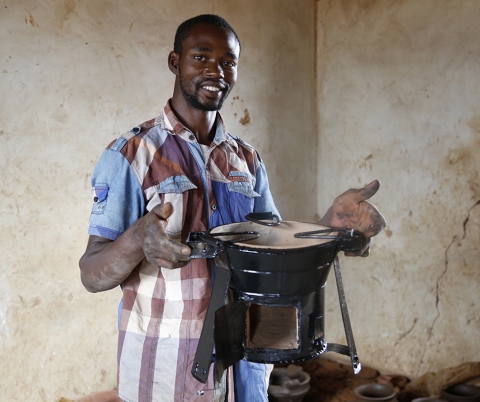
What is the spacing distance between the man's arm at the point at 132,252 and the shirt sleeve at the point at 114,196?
0.04 m

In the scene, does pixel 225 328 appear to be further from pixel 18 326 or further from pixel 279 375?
pixel 279 375

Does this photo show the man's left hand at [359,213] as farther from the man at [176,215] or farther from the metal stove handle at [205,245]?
the metal stove handle at [205,245]

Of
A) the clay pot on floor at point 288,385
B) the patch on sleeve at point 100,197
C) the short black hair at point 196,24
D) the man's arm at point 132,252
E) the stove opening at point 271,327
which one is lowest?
the clay pot on floor at point 288,385

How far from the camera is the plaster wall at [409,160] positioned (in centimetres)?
325

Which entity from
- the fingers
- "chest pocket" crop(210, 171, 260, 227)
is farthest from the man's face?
the fingers

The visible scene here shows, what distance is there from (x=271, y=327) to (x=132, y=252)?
413 mm

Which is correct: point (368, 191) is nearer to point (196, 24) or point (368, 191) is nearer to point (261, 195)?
point (261, 195)

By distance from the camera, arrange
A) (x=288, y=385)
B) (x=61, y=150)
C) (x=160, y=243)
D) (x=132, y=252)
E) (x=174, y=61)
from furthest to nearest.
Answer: (x=288, y=385)
(x=61, y=150)
(x=174, y=61)
(x=132, y=252)
(x=160, y=243)

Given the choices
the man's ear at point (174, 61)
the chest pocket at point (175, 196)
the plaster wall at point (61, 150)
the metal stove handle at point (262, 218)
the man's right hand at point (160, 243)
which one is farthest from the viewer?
the plaster wall at point (61, 150)

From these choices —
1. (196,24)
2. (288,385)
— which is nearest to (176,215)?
(196,24)

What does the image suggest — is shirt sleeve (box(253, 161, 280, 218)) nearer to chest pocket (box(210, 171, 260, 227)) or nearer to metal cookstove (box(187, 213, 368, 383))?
chest pocket (box(210, 171, 260, 227))

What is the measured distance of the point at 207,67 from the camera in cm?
170

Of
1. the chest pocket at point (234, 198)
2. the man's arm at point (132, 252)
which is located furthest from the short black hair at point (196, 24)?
the man's arm at point (132, 252)

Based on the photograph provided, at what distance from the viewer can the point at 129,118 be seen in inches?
116
